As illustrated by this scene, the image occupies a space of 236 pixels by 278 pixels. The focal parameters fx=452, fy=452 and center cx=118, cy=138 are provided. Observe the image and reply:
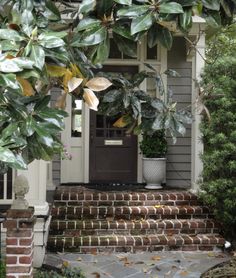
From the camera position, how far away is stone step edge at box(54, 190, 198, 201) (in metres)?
6.47

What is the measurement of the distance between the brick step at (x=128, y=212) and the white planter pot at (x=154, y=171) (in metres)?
0.93

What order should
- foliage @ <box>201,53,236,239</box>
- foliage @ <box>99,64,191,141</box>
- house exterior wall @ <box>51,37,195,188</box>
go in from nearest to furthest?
foliage @ <box>99,64,191,141</box> < foliage @ <box>201,53,236,239</box> < house exterior wall @ <box>51,37,195,188</box>

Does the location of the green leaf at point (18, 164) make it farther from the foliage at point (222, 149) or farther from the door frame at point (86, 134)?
the door frame at point (86, 134)

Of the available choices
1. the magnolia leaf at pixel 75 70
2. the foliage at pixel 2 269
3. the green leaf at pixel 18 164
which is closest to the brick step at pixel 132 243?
the foliage at pixel 2 269

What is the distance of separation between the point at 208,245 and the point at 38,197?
7.43 ft

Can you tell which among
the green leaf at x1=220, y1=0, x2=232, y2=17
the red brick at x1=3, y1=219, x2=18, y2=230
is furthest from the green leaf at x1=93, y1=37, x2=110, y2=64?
the red brick at x1=3, y1=219, x2=18, y2=230

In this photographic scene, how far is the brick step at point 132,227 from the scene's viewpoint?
5.79 metres

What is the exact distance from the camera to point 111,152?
7.88 meters

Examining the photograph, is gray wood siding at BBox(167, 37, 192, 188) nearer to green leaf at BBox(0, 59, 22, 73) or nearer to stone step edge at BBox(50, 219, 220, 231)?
stone step edge at BBox(50, 219, 220, 231)

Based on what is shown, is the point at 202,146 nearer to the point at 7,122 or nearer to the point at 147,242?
the point at 147,242

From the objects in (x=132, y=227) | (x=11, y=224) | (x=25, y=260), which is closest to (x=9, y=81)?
(x=11, y=224)

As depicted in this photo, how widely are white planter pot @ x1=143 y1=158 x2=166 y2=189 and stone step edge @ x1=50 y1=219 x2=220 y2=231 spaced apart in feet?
3.75

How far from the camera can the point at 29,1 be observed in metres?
2.14

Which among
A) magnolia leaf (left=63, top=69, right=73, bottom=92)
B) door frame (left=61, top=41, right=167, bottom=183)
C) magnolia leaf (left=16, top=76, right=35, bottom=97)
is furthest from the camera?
door frame (left=61, top=41, right=167, bottom=183)
